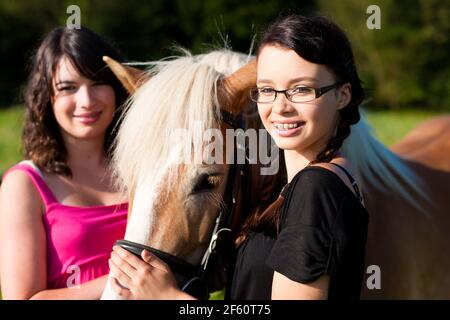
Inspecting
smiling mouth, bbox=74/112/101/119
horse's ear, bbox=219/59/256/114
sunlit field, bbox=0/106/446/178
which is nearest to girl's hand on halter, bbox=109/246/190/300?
horse's ear, bbox=219/59/256/114

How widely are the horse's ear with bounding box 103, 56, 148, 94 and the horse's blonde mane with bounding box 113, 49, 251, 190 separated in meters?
0.15

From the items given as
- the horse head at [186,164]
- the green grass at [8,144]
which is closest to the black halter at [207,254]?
the horse head at [186,164]

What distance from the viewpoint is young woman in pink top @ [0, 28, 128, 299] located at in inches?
106

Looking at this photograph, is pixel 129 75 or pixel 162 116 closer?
pixel 162 116

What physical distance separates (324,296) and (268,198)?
0.78 meters

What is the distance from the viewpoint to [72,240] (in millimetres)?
2766

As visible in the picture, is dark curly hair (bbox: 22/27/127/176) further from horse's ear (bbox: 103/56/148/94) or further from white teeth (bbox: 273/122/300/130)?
white teeth (bbox: 273/122/300/130)

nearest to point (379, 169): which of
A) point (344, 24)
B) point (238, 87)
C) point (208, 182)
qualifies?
point (238, 87)

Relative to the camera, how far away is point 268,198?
2.51 meters

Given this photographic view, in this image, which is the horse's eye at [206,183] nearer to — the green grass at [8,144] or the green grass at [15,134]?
the green grass at [8,144]

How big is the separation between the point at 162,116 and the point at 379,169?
1287 millimetres

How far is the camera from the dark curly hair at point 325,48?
1.89 m

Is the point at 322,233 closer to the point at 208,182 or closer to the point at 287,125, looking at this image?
the point at 287,125

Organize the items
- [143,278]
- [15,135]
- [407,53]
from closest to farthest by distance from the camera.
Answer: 1. [143,278]
2. [15,135]
3. [407,53]
